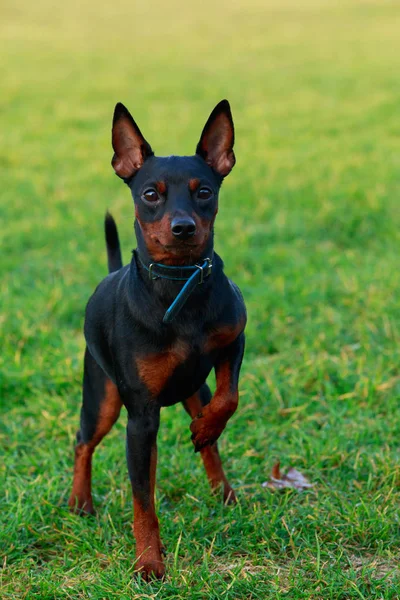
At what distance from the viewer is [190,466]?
4137mm

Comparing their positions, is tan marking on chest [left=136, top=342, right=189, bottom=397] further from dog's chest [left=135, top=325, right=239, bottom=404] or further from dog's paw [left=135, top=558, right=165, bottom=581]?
dog's paw [left=135, top=558, right=165, bottom=581]

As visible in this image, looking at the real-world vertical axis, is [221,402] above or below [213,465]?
above

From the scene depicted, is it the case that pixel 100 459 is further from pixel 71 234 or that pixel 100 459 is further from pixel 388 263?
pixel 71 234

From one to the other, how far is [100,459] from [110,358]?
108 centimetres

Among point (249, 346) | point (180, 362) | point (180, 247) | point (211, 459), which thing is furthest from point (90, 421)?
point (249, 346)

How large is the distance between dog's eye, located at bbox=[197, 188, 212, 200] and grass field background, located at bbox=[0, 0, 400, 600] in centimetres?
138

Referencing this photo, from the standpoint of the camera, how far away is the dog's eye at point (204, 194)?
2957 millimetres

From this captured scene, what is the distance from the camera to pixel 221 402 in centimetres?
312

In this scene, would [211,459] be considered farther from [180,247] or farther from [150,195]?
[150,195]

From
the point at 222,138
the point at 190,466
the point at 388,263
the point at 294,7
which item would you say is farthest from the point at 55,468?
the point at 294,7

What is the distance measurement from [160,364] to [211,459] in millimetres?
906

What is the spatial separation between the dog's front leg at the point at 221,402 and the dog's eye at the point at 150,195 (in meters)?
0.64

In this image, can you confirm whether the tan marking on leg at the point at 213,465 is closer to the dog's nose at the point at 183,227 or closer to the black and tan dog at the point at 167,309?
the black and tan dog at the point at 167,309

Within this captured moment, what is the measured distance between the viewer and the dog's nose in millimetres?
2777
